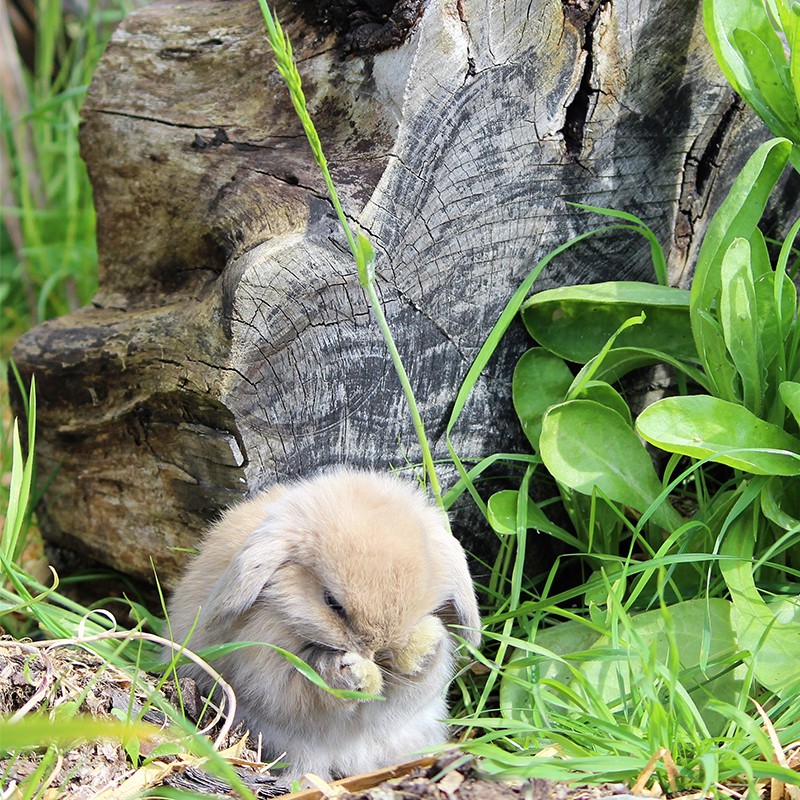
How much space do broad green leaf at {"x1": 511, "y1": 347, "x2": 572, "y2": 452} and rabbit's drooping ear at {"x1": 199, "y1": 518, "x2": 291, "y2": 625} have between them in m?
0.95

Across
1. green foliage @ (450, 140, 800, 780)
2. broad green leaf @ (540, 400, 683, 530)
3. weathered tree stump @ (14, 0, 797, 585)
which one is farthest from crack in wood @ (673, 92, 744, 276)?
broad green leaf @ (540, 400, 683, 530)

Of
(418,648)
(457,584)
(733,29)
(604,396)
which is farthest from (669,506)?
(733,29)

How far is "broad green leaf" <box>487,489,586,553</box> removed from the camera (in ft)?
7.77

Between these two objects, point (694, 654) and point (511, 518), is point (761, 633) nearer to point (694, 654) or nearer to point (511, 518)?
point (694, 654)

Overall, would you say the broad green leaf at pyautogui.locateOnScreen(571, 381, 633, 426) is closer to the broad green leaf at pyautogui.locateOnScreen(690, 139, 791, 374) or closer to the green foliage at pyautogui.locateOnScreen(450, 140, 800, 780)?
the green foliage at pyautogui.locateOnScreen(450, 140, 800, 780)

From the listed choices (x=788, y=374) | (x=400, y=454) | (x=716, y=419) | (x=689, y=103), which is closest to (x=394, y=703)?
(x=400, y=454)

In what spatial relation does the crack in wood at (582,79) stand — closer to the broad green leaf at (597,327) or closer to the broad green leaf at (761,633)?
the broad green leaf at (597,327)

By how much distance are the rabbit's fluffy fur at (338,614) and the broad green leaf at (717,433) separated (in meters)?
0.62

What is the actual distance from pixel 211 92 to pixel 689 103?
1.59m

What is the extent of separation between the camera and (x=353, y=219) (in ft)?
7.33

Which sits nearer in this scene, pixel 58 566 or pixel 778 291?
pixel 778 291

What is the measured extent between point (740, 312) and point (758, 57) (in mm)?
742

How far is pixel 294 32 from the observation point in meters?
2.53

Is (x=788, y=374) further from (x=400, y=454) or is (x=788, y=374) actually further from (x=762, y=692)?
(x=400, y=454)
